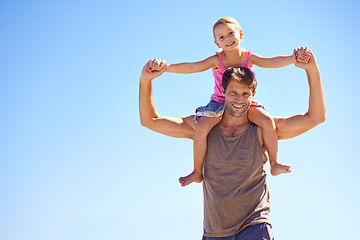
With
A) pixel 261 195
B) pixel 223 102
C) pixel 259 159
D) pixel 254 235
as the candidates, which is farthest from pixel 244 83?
pixel 254 235

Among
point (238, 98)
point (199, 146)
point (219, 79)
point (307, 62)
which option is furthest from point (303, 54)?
point (199, 146)

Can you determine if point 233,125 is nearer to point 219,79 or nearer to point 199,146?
point 199,146

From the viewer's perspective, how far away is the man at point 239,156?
506 centimetres

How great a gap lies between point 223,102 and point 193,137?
599 millimetres

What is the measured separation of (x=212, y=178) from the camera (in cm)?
532

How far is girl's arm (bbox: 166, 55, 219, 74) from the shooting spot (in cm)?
552

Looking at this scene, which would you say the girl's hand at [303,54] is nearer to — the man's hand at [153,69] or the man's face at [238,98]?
the man's face at [238,98]

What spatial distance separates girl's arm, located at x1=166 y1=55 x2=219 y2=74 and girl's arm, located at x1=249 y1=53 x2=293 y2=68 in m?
0.48

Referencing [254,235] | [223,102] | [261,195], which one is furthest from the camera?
[223,102]

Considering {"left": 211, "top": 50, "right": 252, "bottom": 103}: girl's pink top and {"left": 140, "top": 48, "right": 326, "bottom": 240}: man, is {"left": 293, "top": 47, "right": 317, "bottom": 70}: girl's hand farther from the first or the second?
{"left": 211, "top": 50, "right": 252, "bottom": 103}: girl's pink top

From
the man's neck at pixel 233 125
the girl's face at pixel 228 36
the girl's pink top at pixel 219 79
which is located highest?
the girl's face at pixel 228 36

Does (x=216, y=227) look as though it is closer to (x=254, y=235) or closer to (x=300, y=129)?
(x=254, y=235)

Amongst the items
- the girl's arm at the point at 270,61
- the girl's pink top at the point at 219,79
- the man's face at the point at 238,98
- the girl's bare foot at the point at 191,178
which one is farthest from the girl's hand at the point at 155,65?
the girl's bare foot at the point at 191,178

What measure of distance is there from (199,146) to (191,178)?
0.42 meters
